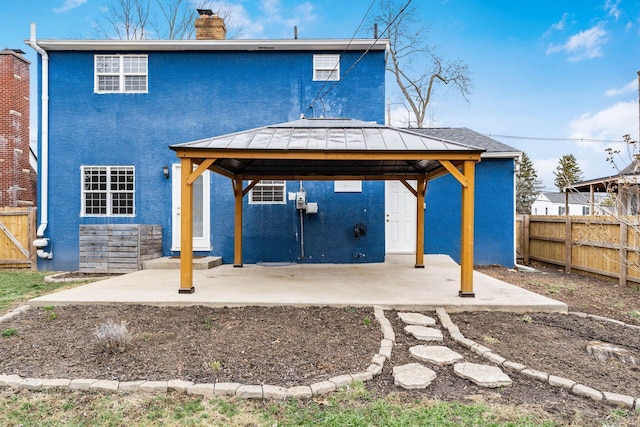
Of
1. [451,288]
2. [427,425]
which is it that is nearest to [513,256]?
[451,288]

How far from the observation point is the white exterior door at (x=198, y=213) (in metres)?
8.97

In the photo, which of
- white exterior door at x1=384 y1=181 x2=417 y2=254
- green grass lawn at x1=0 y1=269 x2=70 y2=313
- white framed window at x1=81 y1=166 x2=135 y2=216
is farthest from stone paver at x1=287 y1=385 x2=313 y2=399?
white framed window at x1=81 y1=166 x2=135 y2=216

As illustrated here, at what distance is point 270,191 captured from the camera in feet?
29.9

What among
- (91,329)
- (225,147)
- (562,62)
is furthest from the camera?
(562,62)

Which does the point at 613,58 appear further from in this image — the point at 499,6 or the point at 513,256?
the point at 513,256

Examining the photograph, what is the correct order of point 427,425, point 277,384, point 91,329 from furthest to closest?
point 91,329
point 277,384
point 427,425

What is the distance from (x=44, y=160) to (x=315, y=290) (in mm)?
7577

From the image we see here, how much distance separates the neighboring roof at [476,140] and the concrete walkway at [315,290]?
3626 millimetres

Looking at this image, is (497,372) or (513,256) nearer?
(497,372)

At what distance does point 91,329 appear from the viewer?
4219mm

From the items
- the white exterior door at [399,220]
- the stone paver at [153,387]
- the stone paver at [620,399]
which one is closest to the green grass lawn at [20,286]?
the stone paver at [153,387]

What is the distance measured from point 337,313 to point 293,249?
4359 mm

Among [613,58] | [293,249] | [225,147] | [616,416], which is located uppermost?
[613,58]

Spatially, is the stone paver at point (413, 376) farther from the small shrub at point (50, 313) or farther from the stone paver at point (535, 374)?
the small shrub at point (50, 313)
